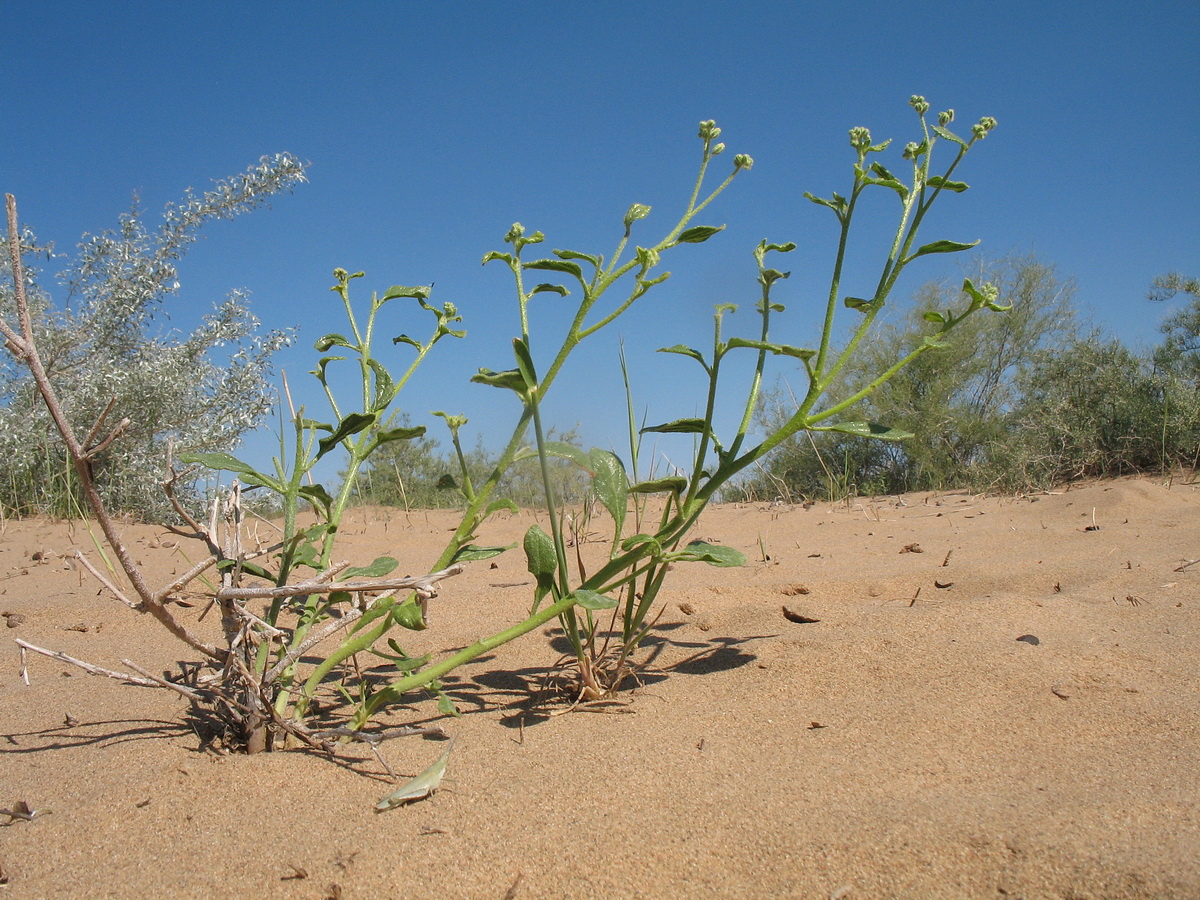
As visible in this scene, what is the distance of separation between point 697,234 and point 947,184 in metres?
0.53

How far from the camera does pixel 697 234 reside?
1591mm

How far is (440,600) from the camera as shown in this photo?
271cm

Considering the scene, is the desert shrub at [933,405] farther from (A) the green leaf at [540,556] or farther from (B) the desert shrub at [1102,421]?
(A) the green leaf at [540,556]

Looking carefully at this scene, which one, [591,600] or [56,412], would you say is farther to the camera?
[591,600]

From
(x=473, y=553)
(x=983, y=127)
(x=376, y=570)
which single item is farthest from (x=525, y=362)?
(x=983, y=127)

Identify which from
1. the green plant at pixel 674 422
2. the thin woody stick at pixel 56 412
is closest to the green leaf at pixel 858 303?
the green plant at pixel 674 422

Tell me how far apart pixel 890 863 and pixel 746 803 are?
24 centimetres

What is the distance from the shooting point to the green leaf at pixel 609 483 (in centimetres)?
170

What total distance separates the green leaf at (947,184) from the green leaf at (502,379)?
92cm

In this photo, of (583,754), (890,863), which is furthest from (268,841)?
(890,863)

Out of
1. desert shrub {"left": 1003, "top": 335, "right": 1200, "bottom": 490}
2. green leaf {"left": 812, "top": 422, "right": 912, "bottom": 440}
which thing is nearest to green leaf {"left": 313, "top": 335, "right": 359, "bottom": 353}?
green leaf {"left": 812, "top": 422, "right": 912, "bottom": 440}

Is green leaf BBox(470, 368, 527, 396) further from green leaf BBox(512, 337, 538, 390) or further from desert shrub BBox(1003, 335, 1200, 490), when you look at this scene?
desert shrub BBox(1003, 335, 1200, 490)

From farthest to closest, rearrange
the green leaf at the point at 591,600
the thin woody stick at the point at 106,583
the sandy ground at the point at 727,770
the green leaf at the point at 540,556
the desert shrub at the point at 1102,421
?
the desert shrub at the point at 1102,421, the green leaf at the point at 540,556, the green leaf at the point at 591,600, the thin woody stick at the point at 106,583, the sandy ground at the point at 727,770

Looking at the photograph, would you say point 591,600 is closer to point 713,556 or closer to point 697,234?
point 713,556
